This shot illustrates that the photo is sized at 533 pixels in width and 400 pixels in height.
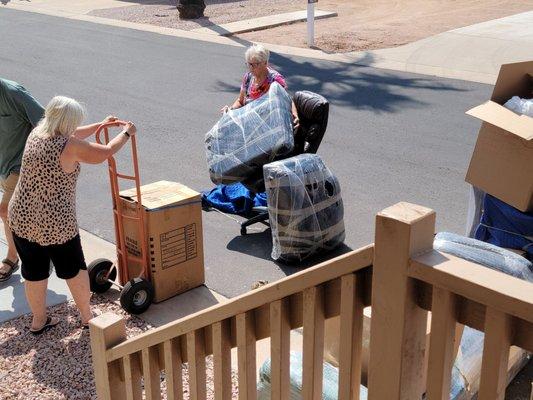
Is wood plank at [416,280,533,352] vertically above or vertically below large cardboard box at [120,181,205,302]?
above

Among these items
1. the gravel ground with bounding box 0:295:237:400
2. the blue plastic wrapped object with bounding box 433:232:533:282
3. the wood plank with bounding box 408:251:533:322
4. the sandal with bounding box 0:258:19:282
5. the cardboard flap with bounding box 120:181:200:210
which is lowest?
the gravel ground with bounding box 0:295:237:400

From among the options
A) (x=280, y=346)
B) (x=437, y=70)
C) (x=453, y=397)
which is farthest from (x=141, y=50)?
(x=280, y=346)

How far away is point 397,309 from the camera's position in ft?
6.23

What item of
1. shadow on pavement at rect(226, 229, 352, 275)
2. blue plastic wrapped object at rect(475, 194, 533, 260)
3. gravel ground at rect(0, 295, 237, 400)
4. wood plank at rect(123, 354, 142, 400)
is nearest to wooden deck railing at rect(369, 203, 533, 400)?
wood plank at rect(123, 354, 142, 400)

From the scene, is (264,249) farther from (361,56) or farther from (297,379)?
(361,56)

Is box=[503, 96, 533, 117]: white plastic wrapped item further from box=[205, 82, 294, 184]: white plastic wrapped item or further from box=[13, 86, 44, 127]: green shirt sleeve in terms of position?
box=[13, 86, 44, 127]: green shirt sleeve

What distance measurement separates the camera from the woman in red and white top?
7.40 m

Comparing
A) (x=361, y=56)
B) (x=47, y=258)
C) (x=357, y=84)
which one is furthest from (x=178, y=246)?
(x=361, y=56)

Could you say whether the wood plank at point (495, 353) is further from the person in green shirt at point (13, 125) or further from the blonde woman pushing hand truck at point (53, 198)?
the person in green shirt at point (13, 125)

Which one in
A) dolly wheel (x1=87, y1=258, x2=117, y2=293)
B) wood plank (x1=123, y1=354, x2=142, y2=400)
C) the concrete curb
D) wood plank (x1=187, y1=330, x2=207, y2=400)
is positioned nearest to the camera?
wood plank (x1=187, y1=330, x2=207, y2=400)

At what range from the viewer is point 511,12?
63.9 ft

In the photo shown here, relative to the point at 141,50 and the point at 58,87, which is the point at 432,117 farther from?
the point at 141,50

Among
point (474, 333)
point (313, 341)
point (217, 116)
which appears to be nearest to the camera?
point (313, 341)

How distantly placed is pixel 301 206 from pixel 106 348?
3.31 m
